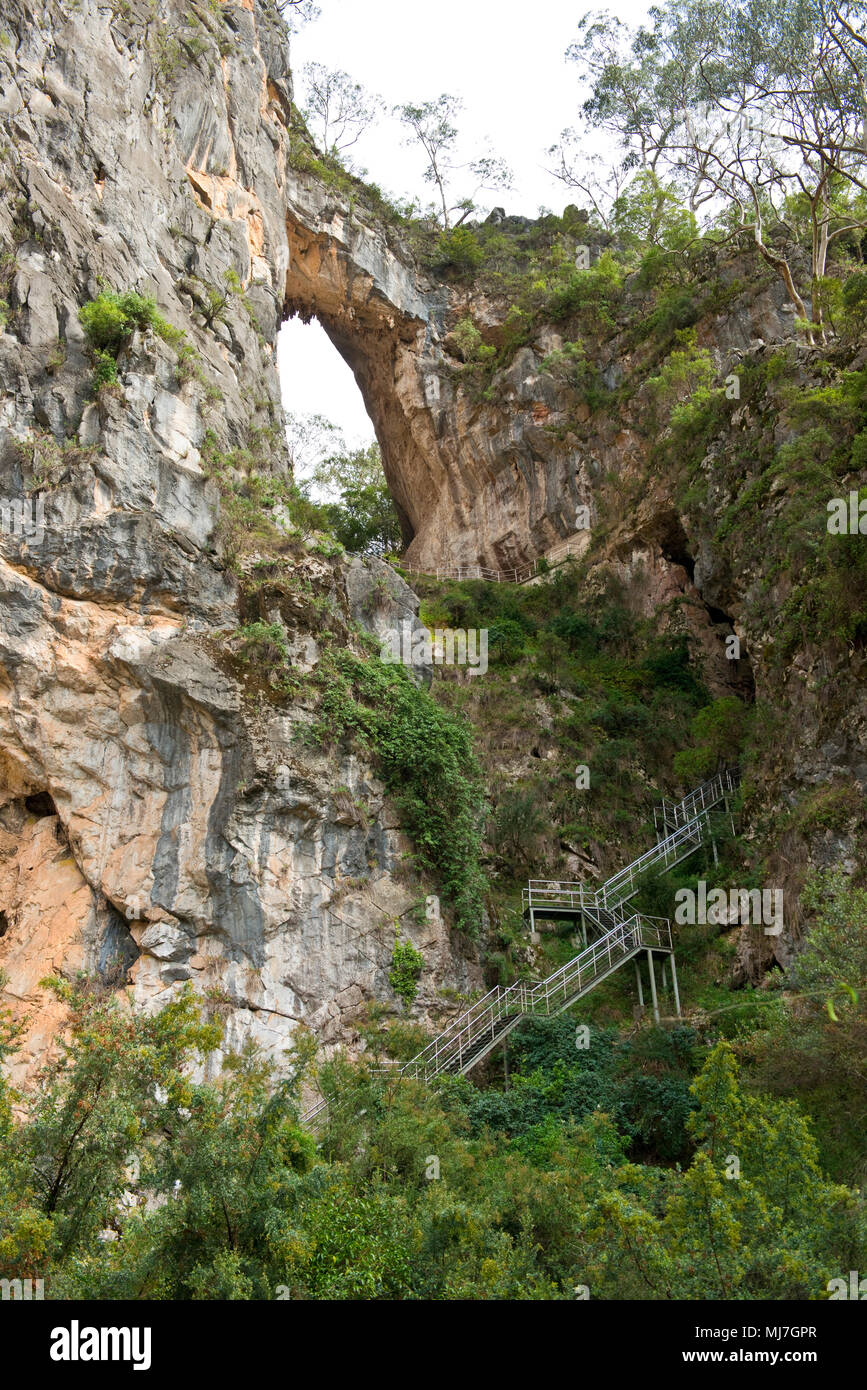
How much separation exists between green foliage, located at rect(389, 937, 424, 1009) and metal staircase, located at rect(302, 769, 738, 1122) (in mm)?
1011

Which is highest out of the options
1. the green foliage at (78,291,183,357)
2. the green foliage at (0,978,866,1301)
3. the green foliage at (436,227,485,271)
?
the green foliage at (436,227,485,271)

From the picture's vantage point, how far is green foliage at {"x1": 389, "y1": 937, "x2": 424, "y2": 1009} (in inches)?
822

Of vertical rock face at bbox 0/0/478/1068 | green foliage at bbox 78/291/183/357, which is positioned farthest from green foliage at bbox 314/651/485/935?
green foliage at bbox 78/291/183/357

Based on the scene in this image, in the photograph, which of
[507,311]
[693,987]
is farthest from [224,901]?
[507,311]

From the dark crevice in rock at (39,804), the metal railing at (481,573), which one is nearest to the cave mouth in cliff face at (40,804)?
the dark crevice in rock at (39,804)

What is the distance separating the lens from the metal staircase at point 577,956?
19750 mm

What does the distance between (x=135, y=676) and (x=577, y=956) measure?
31.4 ft

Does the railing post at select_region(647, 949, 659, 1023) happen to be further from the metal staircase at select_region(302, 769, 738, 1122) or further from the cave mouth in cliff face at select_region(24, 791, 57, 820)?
the cave mouth in cliff face at select_region(24, 791, 57, 820)

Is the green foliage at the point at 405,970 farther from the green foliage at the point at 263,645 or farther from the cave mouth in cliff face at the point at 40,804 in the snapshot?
the cave mouth in cliff face at the point at 40,804

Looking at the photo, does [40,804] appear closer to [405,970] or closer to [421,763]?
[421,763]

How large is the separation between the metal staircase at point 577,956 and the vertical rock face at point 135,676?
4.00ft

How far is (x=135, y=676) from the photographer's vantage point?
69.8 ft

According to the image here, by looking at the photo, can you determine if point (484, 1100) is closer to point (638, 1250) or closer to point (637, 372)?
point (638, 1250)

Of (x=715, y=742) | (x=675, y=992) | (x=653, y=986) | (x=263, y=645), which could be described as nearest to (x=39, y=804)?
(x=263, y=645)
